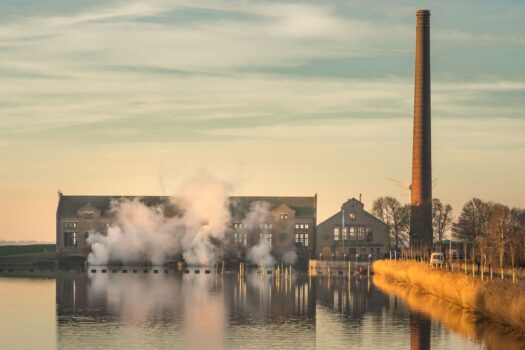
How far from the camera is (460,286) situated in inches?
→ 2549

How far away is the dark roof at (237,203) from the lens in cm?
17100

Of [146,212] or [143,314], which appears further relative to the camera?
[146,212]

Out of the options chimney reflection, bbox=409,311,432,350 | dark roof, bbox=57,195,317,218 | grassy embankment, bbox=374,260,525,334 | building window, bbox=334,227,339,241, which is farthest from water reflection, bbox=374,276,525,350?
dark roof, bbox=57,195,317,218

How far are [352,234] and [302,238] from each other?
314 inches

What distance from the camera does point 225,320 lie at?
5678 cm

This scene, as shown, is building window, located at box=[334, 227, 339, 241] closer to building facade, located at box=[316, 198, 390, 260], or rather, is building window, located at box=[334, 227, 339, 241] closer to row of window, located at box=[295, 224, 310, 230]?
building facade, located at box=[316, 198, 390, 260]

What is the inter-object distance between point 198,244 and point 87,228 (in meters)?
21.5

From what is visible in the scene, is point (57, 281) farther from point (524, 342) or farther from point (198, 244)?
point (524, 342)

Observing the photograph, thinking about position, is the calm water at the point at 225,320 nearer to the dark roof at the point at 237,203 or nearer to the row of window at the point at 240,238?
the row of window at the point at 240,238

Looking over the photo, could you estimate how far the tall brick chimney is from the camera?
125 meters

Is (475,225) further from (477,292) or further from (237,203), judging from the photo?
(477,292)

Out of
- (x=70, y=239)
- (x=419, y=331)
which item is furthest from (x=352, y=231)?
(x=419, y=331)

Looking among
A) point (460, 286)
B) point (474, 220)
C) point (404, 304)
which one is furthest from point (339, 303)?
point (474, 220)

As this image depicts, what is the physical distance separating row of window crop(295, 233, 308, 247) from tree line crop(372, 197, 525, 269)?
10.8 m
